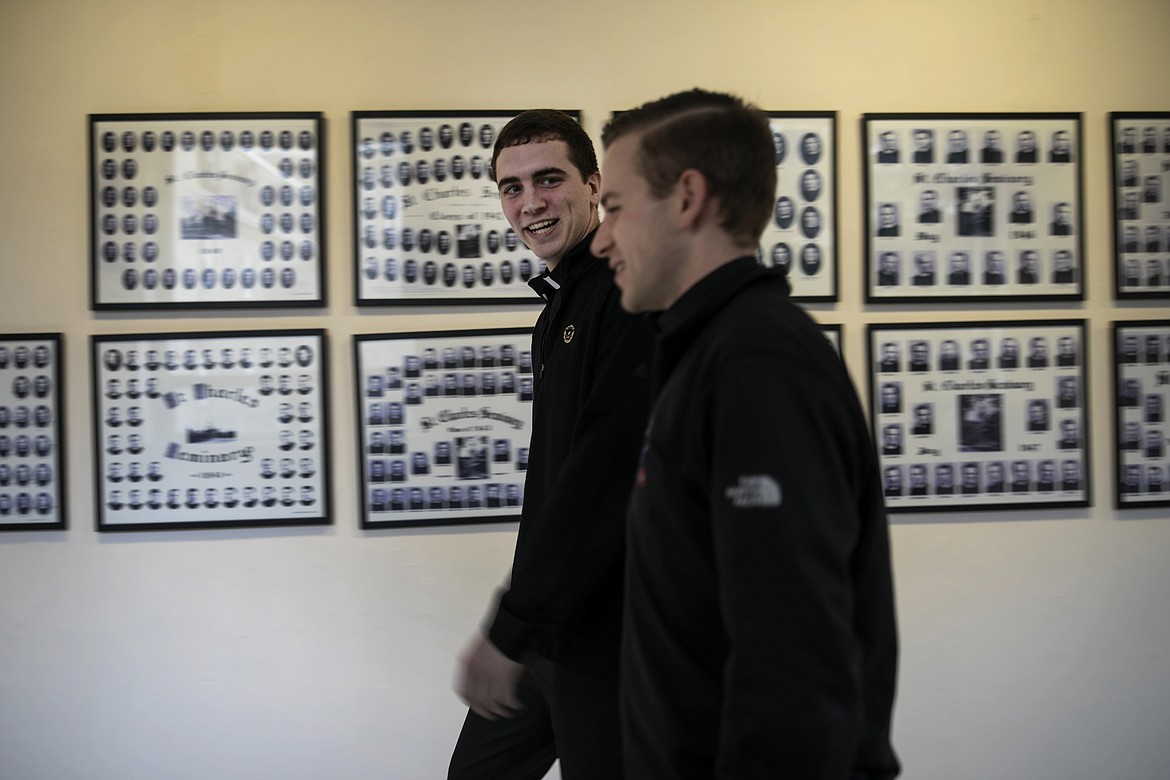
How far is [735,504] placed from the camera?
0.94m

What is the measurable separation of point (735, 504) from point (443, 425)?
1.80m

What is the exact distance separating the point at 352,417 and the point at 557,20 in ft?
4.36

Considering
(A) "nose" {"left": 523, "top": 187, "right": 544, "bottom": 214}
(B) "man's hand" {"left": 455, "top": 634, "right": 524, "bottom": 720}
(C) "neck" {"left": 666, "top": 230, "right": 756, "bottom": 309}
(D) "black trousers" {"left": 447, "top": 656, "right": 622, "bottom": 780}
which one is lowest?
(D) "black trousers" {"left": 447, "top": 656, "right": 622, "bottom": 780}

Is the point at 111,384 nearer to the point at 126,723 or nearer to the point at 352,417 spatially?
the point at 352,417

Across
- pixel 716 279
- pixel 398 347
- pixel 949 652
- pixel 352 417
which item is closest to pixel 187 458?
pixel 352 417

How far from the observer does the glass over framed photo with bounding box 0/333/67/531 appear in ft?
8.60

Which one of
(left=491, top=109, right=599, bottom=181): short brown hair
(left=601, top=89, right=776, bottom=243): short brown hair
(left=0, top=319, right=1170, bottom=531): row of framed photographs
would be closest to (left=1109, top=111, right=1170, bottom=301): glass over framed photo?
(left=0, top=319, right=1170, bottom=531): row of framed photographs

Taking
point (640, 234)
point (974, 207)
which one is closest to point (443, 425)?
point (640, 234)

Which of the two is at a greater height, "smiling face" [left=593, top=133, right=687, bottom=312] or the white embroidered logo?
"smiling face" [left=593, top=133, right=687, bottom=312]

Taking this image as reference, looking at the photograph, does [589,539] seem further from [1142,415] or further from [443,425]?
[1142,415]

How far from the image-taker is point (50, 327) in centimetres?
264

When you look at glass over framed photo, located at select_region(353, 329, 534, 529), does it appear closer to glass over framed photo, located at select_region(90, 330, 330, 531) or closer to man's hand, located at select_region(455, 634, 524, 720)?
glass over framed photo, located at select_region(90, 330, 330, 531)

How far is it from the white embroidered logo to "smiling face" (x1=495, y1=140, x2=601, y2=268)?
101cm

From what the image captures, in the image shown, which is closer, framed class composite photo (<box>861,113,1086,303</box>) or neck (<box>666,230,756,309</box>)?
neck (<box>666,230,756,309</box>)
